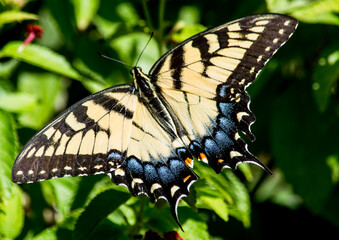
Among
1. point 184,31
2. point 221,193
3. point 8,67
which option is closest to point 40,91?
point 8,67

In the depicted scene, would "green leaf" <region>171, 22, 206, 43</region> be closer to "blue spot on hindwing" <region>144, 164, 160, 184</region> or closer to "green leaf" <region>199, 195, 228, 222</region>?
"blue spot on hindwing" <region>144, 164, 160, 184</region>

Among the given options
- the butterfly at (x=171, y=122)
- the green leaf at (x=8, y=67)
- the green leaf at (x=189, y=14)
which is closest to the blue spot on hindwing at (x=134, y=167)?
the butterfly at (x=171, y=122)

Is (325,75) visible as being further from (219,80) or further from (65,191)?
(65,191)

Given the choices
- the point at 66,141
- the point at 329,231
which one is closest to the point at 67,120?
the point at 66,141

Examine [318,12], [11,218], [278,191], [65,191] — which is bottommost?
[278,191]

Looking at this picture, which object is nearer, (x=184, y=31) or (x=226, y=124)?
(x=226, y=124)

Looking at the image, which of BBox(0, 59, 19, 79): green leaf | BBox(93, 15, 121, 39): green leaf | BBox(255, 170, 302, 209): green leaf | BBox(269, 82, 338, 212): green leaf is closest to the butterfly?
BBox(93, 15, 121, 39): green leaf
